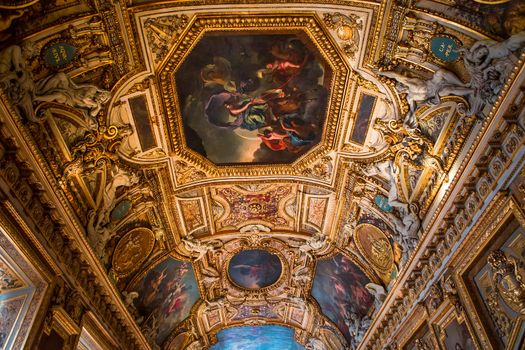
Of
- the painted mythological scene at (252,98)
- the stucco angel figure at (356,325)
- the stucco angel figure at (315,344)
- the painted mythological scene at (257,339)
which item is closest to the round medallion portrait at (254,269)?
the stucco angel figure at (356,325)

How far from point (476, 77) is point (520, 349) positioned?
440cm

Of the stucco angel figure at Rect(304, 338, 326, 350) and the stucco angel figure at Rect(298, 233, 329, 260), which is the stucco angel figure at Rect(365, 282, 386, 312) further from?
the stucco angel figure at Rect(304, 338, 326, 350)

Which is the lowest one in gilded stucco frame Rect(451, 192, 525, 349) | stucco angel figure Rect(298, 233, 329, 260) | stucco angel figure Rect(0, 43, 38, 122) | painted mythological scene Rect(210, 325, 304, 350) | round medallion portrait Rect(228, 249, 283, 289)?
gilded stucco frame Rect(451, 192, 525, 349)

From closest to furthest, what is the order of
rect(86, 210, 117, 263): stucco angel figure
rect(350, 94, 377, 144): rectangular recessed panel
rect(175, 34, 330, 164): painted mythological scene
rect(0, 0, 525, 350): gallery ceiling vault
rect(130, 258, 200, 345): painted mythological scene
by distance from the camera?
rect(0, 0, 525, 350): gallery ceiling vault, rect(175, 34, 330, 164): painted mythological scene, rect(86, 210, 117, 263): stucco angel figure, rect(350, 94, 377, 144): rectangular recessed panel, rect(130, 258, 200, 345): painted mythological scene

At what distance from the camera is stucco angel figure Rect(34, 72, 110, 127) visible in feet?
26.5

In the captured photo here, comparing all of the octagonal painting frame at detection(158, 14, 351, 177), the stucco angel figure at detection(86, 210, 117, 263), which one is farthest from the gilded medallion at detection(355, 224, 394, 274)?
the stucco angel figure at detection(86, 210, 117, 263)

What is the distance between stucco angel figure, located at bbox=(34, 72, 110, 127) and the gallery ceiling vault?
33 millimetres

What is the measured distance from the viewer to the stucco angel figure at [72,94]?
8.06 metres

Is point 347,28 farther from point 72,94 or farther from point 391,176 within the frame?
point 72,94

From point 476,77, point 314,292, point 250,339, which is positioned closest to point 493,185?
point 476,77

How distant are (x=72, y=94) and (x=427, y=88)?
272 inches

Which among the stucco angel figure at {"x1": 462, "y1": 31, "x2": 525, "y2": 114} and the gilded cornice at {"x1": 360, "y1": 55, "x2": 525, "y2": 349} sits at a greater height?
the stucco angel figure at {"x1": 462, "y1": 31, "x2": 525, "y2": 114}

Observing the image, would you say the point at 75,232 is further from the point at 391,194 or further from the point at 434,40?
the point at 434,40

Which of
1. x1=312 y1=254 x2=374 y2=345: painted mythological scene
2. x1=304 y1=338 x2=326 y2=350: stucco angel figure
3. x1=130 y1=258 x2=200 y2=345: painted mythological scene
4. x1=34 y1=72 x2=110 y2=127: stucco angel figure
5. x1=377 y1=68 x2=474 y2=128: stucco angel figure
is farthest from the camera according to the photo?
x1=304 y1=338 x2=326 y2=350: stucco angel figure
